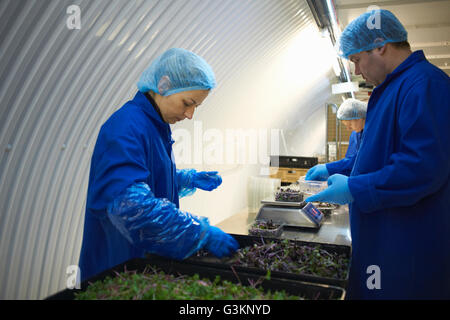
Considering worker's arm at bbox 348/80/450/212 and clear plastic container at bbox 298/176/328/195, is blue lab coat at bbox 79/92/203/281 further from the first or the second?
clear plastic container at bbox 298/176/328/195

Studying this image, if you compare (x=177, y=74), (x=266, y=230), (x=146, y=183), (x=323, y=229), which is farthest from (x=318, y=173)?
(x=146, y=183)

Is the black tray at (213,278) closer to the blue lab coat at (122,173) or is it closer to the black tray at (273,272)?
the black tray at (273,272)

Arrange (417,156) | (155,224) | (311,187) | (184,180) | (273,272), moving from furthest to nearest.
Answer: (311,187)
(184,180)
(417,156)
(155,224)
(273,272)

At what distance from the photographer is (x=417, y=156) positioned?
1.75 m

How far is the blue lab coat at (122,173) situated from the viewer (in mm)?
1671

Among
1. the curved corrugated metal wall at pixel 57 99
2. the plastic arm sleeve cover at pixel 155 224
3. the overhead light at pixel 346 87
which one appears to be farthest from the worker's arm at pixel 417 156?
the overhead light at pixel 346 87

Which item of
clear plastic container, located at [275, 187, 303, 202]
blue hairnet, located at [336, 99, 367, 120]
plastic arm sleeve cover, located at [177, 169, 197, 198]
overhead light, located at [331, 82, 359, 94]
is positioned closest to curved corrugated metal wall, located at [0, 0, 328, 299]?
plastic arm sleeve cover, located at [177, 169, 197, 198]

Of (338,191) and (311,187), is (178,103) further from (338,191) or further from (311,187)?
(311,187)

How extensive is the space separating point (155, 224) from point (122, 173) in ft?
0.98

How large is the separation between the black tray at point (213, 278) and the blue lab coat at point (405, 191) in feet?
2.45

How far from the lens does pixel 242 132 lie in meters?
6.77

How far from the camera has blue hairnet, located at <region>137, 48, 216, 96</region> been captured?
2.00 meters
